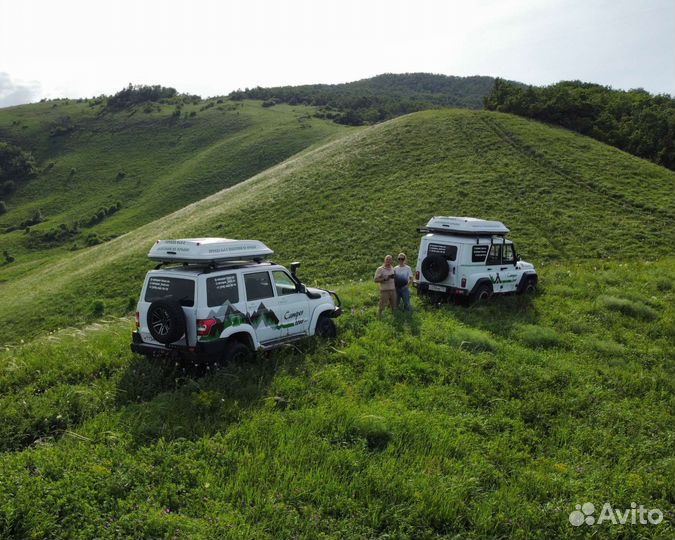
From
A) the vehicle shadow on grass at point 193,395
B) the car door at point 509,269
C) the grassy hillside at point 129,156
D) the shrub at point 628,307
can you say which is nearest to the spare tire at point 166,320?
the vehicle shadow on grass at point 193,395

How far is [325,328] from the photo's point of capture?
13312 millimetres

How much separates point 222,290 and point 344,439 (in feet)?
14.6

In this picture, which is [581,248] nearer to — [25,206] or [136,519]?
[136,519]

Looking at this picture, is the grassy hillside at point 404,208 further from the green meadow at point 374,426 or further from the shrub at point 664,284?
the green meadow at point 374,426

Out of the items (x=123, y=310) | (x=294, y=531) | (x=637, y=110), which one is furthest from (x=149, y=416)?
(x=637, y=110)

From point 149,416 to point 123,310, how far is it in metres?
19.7

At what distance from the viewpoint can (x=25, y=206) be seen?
85125 mm

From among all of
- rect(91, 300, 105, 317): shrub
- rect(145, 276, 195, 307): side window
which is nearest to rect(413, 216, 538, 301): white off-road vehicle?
rect(145, 276, 195, 307): side window

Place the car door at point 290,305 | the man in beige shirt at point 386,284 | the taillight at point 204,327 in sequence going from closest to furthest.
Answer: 1. the taillight at point 204,327
2. the car door at point 290,305
3. the man in beige shirt at point 386,284

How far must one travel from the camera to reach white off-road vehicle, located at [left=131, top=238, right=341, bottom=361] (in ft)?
32.9

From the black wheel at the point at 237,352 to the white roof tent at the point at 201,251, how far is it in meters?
1.88

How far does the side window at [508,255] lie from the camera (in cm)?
1850

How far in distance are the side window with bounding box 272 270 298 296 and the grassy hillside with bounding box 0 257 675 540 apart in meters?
1.45

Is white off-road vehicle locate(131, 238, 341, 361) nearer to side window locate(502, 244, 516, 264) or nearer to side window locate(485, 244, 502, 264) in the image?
side window locate(485, 244, 502, 264)
